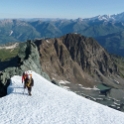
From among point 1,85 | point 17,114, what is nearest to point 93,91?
point 1,85

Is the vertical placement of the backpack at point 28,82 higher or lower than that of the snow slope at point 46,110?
higher

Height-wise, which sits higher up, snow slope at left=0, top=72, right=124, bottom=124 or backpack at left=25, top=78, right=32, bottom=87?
backpack at left=25, top=78, right=32, bottom=87

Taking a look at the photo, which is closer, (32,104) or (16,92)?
(32,104)

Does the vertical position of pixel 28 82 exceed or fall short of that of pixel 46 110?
it exceeds it

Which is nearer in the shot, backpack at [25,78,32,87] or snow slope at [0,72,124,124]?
snow slope at [0,72,124,124]

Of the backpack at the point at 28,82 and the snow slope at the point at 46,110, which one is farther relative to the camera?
the backpack at the point at 28,82

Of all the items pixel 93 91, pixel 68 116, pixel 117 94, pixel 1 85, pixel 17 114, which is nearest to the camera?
pixel 17 114

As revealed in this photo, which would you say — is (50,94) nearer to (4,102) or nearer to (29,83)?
(29,83)

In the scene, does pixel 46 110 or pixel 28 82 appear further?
pixel 28 82
